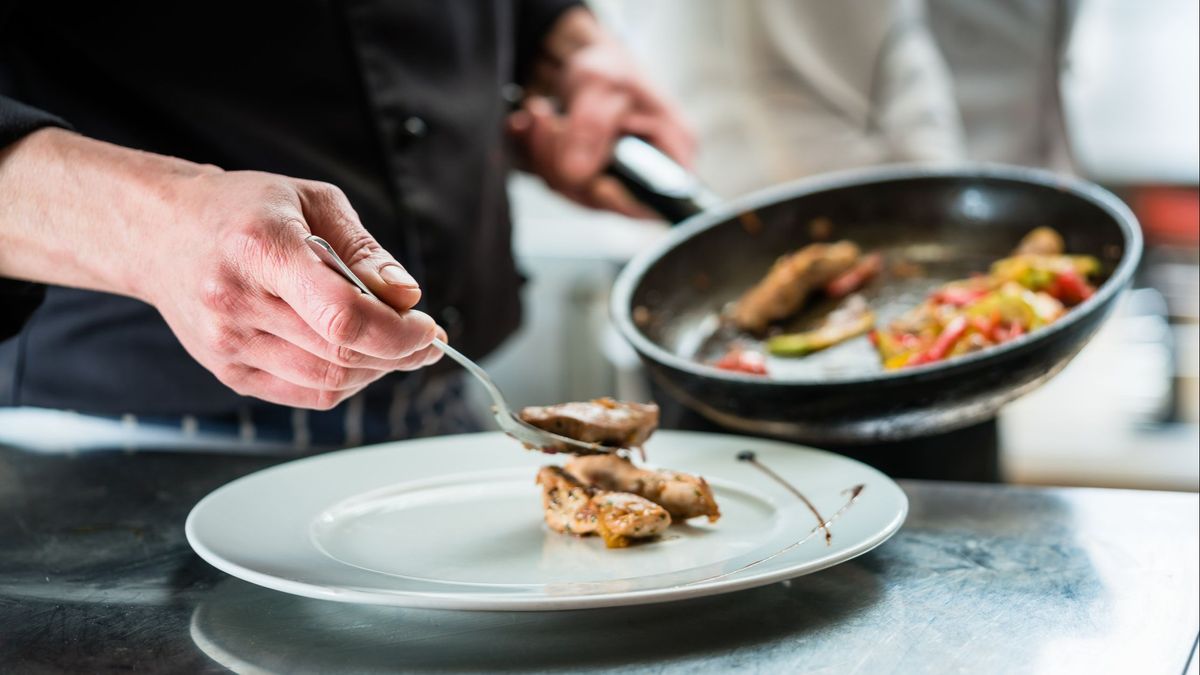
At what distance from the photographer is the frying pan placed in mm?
1107

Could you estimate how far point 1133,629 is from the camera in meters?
0.85

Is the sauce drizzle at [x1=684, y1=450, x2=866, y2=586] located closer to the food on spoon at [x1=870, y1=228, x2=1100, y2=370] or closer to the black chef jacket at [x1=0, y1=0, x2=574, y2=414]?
the food on spoon at [x1=870, y1=228, x2=1100, y2=370]

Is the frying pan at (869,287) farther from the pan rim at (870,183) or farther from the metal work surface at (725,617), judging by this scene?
the metal work surface at (725,617)

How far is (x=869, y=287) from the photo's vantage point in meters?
1.57

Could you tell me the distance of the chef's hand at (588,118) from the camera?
1806 mm

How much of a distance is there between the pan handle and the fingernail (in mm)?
846

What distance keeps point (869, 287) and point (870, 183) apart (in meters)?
0.17

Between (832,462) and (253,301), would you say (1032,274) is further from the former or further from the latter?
(253,301)

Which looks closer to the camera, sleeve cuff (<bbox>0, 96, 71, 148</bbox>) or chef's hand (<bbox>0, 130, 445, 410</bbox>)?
chef's hand (<bbox>0, 130, 445, 410</bbox>)

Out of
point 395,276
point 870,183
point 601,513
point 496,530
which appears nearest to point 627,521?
point 601,513

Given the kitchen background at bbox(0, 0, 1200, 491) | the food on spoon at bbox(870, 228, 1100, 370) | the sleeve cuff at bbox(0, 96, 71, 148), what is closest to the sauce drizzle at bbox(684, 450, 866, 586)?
the food on spoon at bbox(870, 228, 1100, 370)

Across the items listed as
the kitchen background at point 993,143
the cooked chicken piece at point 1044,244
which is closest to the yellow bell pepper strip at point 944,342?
the cooked chicken piece at point 1044,244

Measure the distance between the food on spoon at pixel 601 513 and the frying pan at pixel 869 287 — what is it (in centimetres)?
22

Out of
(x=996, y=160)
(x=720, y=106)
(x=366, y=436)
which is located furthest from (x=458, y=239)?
(x=996, y=160)
